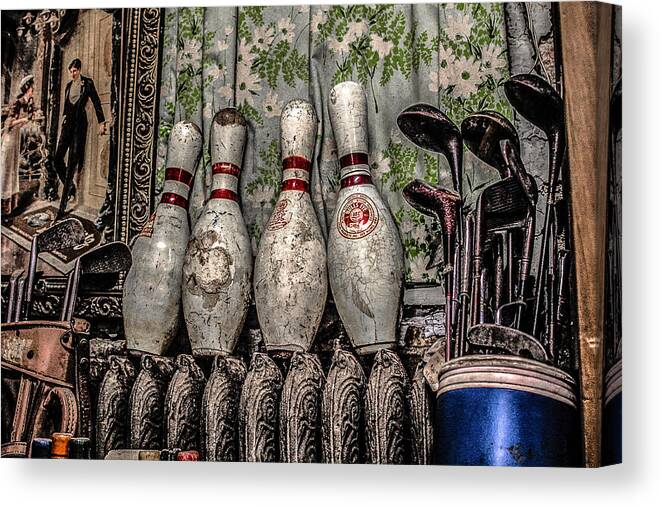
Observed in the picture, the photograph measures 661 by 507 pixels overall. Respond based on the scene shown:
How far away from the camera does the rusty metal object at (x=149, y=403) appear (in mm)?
2584

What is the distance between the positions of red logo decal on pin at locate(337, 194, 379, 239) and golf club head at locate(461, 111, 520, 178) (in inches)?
10.1

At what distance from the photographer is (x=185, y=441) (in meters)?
2.57

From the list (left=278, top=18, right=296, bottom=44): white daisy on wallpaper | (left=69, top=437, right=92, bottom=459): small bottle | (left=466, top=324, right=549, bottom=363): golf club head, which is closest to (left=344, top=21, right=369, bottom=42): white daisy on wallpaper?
(left=278, top=18, right=296, bottom=44): white daisy on wallpaper

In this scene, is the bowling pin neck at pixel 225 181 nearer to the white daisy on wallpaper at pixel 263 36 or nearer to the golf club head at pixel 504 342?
the white daisy on wallpaper at pixel 263 36

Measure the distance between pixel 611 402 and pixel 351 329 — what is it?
22.5 inches

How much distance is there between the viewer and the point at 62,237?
2.66 m

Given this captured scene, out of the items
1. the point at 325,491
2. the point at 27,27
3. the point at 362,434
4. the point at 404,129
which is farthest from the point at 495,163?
the point at 27,27

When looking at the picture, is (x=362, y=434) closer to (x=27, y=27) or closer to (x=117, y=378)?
(x=117, y=378)

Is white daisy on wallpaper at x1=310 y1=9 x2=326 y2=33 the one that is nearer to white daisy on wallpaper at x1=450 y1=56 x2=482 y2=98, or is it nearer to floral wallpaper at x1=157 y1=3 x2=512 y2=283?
floral wallpaper at x1=157 y1=3 x2=512 y2=283

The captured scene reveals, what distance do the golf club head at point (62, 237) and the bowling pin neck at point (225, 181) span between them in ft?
1.04

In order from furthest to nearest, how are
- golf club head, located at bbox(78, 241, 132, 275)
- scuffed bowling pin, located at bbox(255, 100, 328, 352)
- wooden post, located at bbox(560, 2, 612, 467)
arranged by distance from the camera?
golf club head, located at bbox(78, 241, 132, 275)
scuffed bowling pin, located at bbox(255, 100, 328, 352)
wooden post, located at bbox(560, 2, 612, 467)

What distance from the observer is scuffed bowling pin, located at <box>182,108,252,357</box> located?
257 centimetres

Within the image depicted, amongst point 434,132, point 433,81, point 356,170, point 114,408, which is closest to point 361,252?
point 356,170

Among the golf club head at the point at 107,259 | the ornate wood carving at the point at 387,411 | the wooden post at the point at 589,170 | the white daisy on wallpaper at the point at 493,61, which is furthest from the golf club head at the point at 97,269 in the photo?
the wooden post at the point at 589,170
